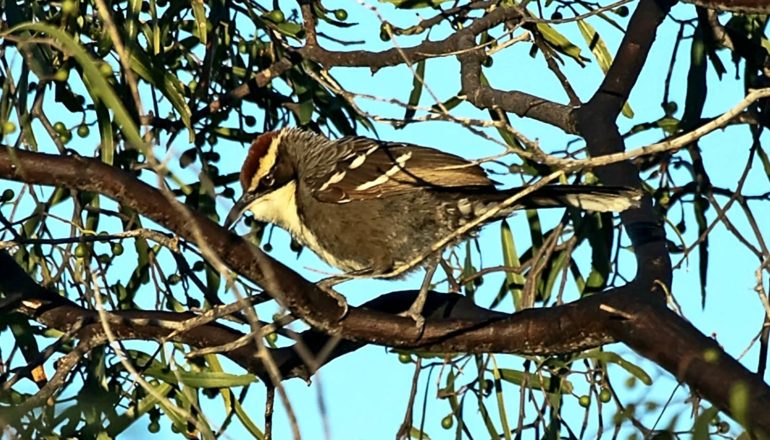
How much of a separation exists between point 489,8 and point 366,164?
0.58 metres

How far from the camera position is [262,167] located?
418 centimetres

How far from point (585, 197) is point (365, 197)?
788mm

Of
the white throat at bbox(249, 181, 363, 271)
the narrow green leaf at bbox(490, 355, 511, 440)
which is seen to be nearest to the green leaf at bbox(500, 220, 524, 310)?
the narrow green leaf at bbox(490, 355, 511, 440)

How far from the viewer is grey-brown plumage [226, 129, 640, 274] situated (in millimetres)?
4000

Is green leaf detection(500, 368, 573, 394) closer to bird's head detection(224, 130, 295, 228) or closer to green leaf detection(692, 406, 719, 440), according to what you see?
bird's head detection(224, 130, 295, 228)

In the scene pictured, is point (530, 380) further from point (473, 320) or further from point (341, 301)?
point (341, 301)

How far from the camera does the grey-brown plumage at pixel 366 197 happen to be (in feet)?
13.1

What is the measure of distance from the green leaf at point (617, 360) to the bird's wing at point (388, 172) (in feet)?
2.83

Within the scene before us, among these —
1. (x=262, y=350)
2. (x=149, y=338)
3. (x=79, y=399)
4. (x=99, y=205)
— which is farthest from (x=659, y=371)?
(x=99, y=205)

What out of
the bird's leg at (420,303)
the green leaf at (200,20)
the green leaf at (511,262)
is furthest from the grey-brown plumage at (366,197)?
the green leaf at (200,20)

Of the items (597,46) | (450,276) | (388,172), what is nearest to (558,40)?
(597,46)

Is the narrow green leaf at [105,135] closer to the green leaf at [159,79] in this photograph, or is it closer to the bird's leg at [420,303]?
the green leaf at [159,79]

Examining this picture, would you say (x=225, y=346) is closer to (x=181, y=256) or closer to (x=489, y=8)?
(x=181, y=256)

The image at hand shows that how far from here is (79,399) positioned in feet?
8.52
